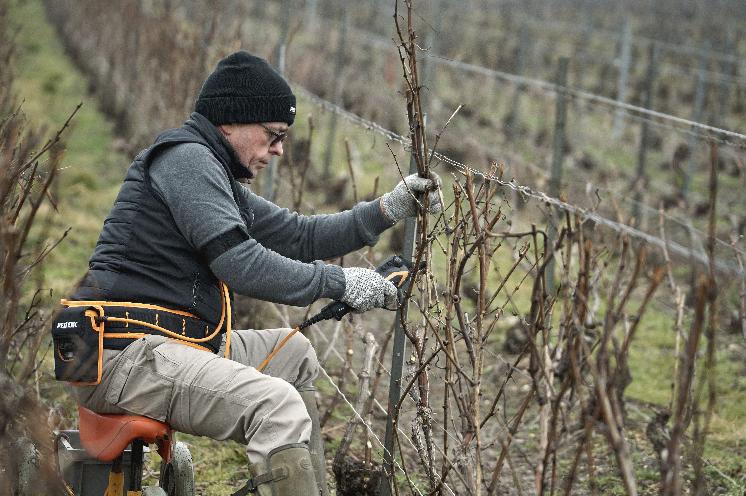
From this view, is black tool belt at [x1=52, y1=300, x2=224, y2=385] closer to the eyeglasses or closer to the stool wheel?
the stool wheel

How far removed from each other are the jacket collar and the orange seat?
80 cm

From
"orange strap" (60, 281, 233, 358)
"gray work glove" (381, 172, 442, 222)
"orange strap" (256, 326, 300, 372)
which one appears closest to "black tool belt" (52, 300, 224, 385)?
"orange strap" (60, 281, 233, 358)

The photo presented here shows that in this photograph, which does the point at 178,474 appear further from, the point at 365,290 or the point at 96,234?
the point at 96,234

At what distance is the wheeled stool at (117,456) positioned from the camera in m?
2.73

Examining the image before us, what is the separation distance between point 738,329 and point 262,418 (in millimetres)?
4639

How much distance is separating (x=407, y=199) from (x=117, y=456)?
119cm

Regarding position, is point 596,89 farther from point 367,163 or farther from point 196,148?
point 196,148

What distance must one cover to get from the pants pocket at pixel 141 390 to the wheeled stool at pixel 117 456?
0.03 metres

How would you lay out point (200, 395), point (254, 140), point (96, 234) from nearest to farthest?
1. point (200, 395)
2. point (254, 140)
3. point (96, 234)

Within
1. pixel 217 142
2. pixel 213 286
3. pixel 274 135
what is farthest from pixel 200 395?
pixel 274 135

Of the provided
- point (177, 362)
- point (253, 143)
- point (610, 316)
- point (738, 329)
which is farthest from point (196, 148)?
point (738, 329)

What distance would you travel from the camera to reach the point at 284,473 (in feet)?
8.39

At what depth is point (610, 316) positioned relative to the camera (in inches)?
74.7

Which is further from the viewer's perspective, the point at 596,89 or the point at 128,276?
the point at 596,89
